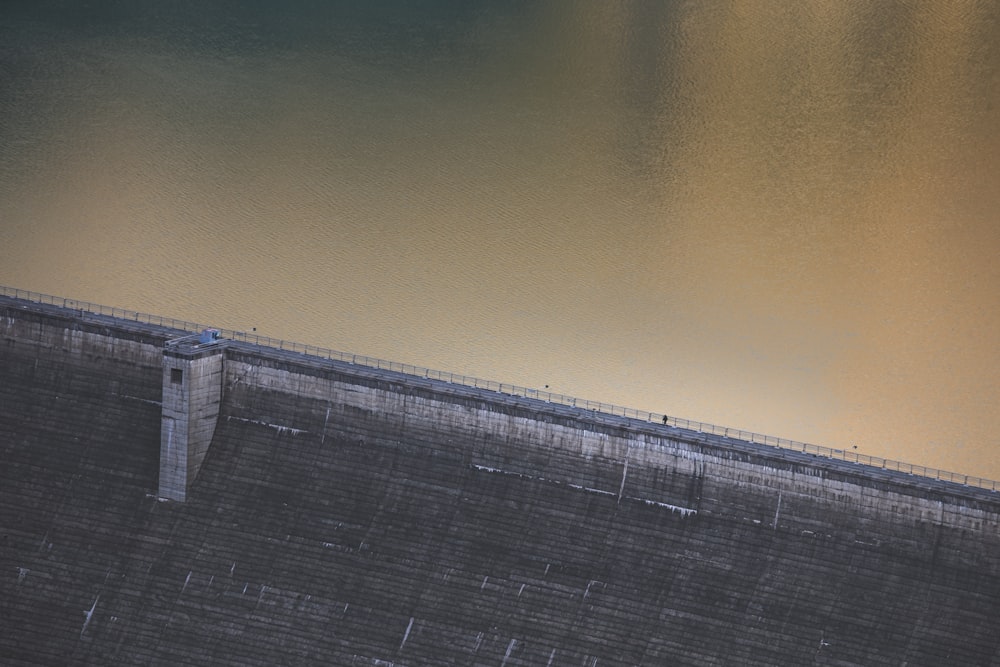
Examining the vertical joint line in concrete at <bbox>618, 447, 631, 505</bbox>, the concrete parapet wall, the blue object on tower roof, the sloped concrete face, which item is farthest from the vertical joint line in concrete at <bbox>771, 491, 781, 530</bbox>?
the blue object on tower roof

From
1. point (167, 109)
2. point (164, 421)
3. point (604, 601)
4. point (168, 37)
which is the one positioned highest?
point (168, 37)

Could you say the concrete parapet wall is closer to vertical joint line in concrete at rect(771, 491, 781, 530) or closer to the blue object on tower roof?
vertical joint line in concrete at rect(771, 491, 781, 530)

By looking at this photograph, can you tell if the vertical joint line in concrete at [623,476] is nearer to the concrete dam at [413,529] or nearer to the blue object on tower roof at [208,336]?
the concrete dam at [413,529]

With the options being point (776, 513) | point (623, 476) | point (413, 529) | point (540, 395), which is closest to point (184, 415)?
point (413, 529)

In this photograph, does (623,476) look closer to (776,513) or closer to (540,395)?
(776,513)

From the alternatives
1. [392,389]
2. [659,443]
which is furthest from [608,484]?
[392,389]

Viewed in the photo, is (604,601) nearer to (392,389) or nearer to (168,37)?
(392,389)
